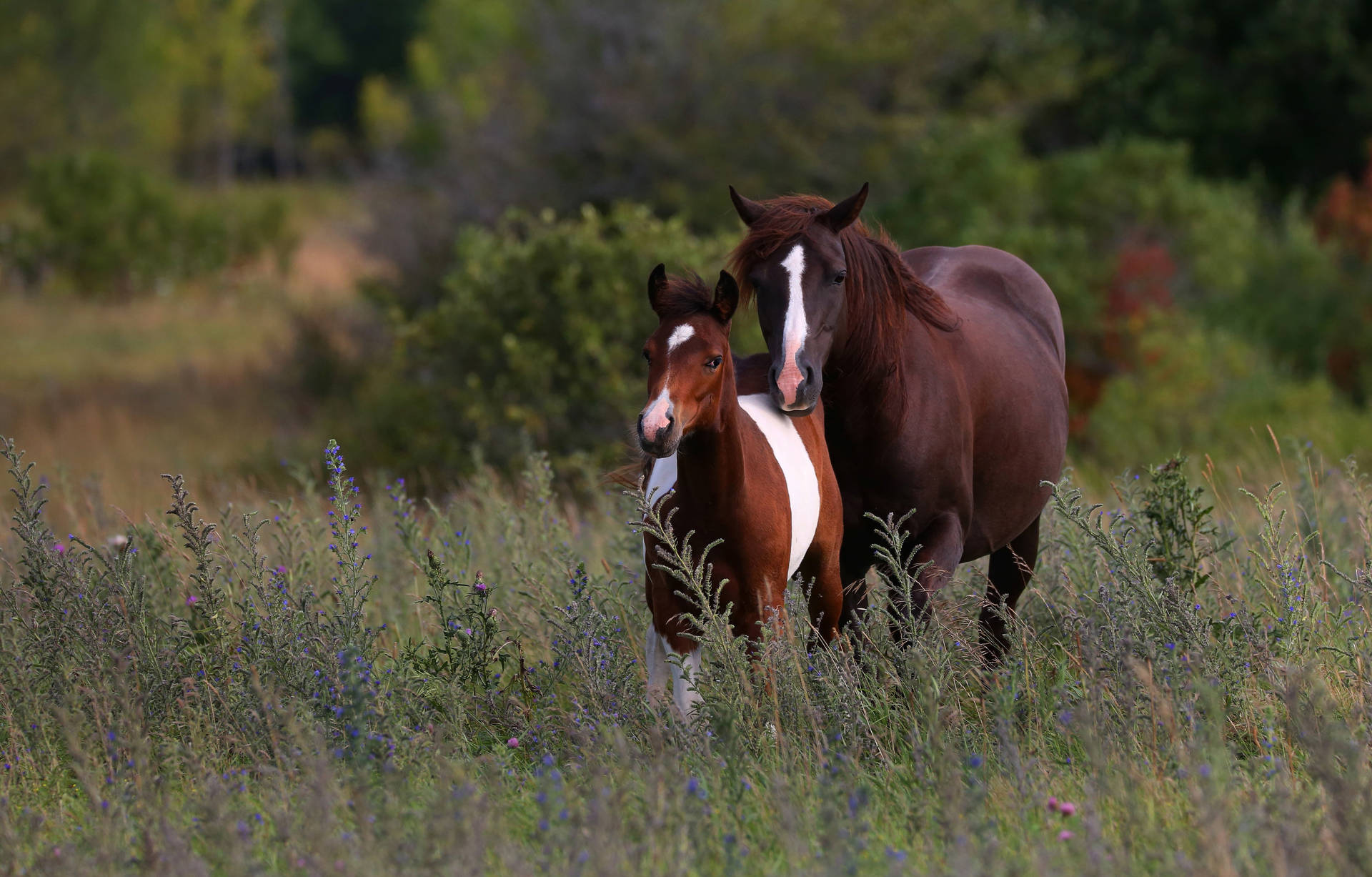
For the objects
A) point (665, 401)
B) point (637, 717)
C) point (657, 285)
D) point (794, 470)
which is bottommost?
point (637, 717)

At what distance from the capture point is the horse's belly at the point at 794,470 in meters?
4.17

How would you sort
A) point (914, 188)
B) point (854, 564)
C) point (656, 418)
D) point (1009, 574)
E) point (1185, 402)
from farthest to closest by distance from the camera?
point (914, 188) → point (1185, 402) → point (1009, 574) → point (854, 564) → point (656, 418)

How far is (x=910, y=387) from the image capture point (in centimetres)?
467

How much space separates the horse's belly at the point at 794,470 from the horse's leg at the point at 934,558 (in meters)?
0.44

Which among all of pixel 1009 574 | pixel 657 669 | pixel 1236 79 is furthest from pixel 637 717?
pixel 1236 79

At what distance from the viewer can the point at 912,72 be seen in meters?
18.4

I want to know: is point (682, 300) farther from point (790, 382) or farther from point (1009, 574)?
point (1009, 574)

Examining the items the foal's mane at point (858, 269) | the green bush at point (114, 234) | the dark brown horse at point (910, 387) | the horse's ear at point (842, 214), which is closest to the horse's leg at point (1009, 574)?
the dark brown horse at point (910, 387)

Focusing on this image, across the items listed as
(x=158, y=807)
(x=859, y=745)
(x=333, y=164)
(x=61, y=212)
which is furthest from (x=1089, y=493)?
(x=333, y=164)

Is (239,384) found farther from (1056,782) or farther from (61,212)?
(1056,782)

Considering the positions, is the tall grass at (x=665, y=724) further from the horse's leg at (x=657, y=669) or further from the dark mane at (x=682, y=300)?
the dark mane at (x=682, y=300)

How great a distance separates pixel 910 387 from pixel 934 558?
601 mm

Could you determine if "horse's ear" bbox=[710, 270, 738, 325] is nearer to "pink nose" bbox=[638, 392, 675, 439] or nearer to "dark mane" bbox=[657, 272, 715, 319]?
"dark mane" bbox=[657, 272, 715, 319]

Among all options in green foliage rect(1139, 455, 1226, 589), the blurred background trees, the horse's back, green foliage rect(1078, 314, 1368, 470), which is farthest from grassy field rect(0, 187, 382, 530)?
green foliage rect(1078, 314, 1368, 470)
